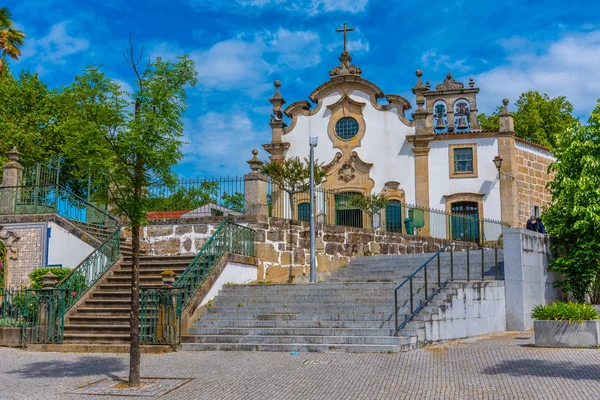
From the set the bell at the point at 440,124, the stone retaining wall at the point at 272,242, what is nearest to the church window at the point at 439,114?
the bell at the point at 440,124

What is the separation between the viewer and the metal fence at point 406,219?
26.2 m

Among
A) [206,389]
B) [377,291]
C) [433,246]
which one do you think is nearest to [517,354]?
[377,291]

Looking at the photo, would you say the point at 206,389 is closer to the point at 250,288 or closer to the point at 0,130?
the point at 250,288

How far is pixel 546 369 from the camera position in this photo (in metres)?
9.46

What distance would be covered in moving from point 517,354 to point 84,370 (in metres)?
6.79

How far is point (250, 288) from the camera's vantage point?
1480 centimetres

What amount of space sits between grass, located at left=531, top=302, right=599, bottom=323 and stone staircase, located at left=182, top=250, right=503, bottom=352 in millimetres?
1898

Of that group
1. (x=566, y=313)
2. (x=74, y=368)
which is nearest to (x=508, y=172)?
(x=566, y=313)

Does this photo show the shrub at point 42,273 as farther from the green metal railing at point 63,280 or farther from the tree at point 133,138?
the tree at point 133,138

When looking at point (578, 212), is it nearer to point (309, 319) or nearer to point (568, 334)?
point (568, 334)

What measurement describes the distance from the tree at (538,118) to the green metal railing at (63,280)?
28177mm

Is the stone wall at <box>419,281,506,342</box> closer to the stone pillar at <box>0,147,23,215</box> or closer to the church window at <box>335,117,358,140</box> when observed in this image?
the stone pillar at <box>0,147,23,215</box>

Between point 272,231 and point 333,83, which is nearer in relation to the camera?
point 272,231

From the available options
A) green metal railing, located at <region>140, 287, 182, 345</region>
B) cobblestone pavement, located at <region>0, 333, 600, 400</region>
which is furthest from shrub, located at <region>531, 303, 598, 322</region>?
green metal railing, located at <region>140, 287, 182, 345</region>
